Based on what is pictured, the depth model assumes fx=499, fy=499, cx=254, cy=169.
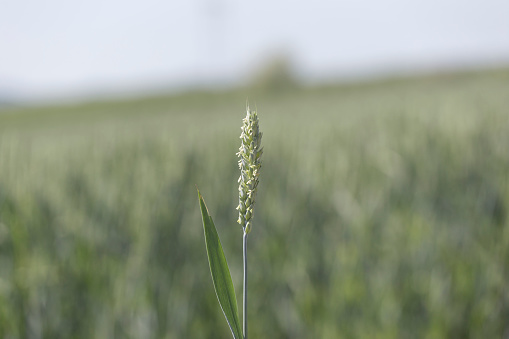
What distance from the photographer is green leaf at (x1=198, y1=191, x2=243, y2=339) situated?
0.20 metres

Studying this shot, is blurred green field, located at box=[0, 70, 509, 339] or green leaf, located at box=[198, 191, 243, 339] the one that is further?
blurred green field, located at box=[0, 70, 509, 339]

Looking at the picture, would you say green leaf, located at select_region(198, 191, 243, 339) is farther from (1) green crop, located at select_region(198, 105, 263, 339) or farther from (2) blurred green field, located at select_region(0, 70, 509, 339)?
(2) blurred green field, located at select_region(0, 70, 509, 339)

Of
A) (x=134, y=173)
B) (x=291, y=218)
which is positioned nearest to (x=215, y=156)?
(x=134, y=173)

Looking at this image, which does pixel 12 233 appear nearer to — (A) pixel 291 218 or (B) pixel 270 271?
(B) pixel 270 271

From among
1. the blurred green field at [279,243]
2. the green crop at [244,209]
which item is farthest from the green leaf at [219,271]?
the blurred green field at [279,243]

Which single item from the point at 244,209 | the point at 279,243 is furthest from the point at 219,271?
the point at 279,243

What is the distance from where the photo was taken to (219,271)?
205mm

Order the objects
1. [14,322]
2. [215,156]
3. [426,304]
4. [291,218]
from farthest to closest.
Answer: [215,156] < [291,218] < [426,304] < [14,322]

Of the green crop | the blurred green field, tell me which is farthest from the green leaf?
the blurred green field

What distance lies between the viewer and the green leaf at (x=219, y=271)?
20cm

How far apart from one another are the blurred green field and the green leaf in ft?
2.92

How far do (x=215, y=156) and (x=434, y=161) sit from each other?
0.88m

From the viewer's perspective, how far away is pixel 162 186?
1.49 m

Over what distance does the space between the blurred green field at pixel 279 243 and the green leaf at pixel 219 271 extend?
2.92 feet
